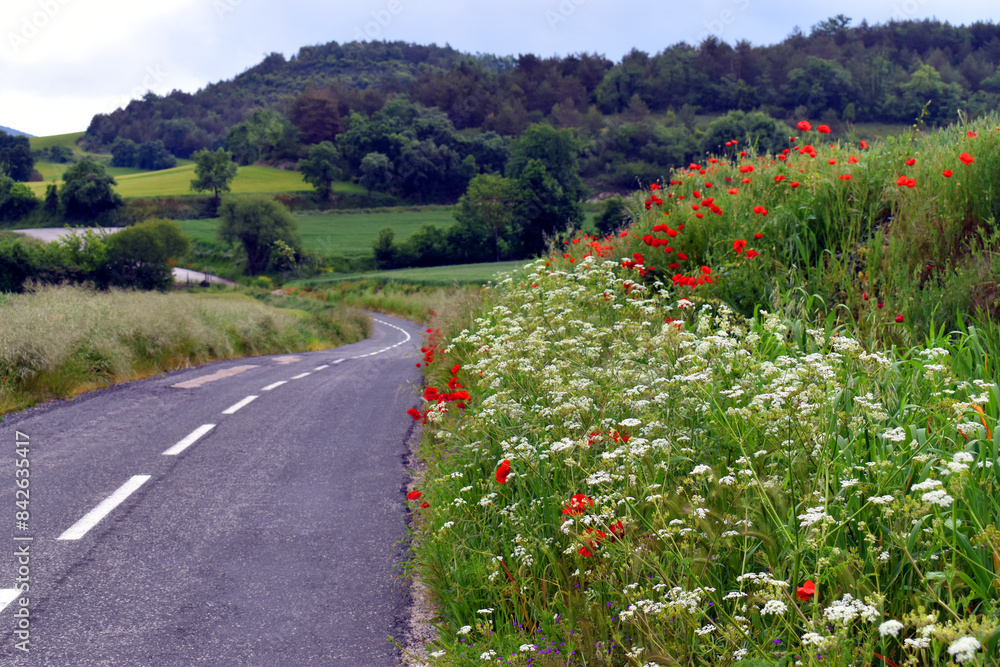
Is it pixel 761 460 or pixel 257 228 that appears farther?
pixel 257 228

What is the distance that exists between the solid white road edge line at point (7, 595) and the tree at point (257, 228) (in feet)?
230

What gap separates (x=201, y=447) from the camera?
21.8ft

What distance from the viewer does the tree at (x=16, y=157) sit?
97.4 meters

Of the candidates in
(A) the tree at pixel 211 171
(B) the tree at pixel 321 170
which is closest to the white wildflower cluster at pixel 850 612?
(A) the tree at pixel 211 171

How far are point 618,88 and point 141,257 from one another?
4402 inches

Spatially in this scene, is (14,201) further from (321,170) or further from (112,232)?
(321,170)

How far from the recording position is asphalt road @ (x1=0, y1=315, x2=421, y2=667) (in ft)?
10.6

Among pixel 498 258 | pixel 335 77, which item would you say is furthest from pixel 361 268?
pixel 335 77

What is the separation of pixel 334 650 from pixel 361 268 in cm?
7160

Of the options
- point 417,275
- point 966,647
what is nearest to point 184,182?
point 417,275

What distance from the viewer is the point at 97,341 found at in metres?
10.5

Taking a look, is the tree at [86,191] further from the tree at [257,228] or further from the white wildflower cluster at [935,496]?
the white wildflower cluster at [935,496]

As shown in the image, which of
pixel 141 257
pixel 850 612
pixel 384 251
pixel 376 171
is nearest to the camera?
pixel 850 612

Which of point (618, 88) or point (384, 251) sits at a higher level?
point (618, 88)
